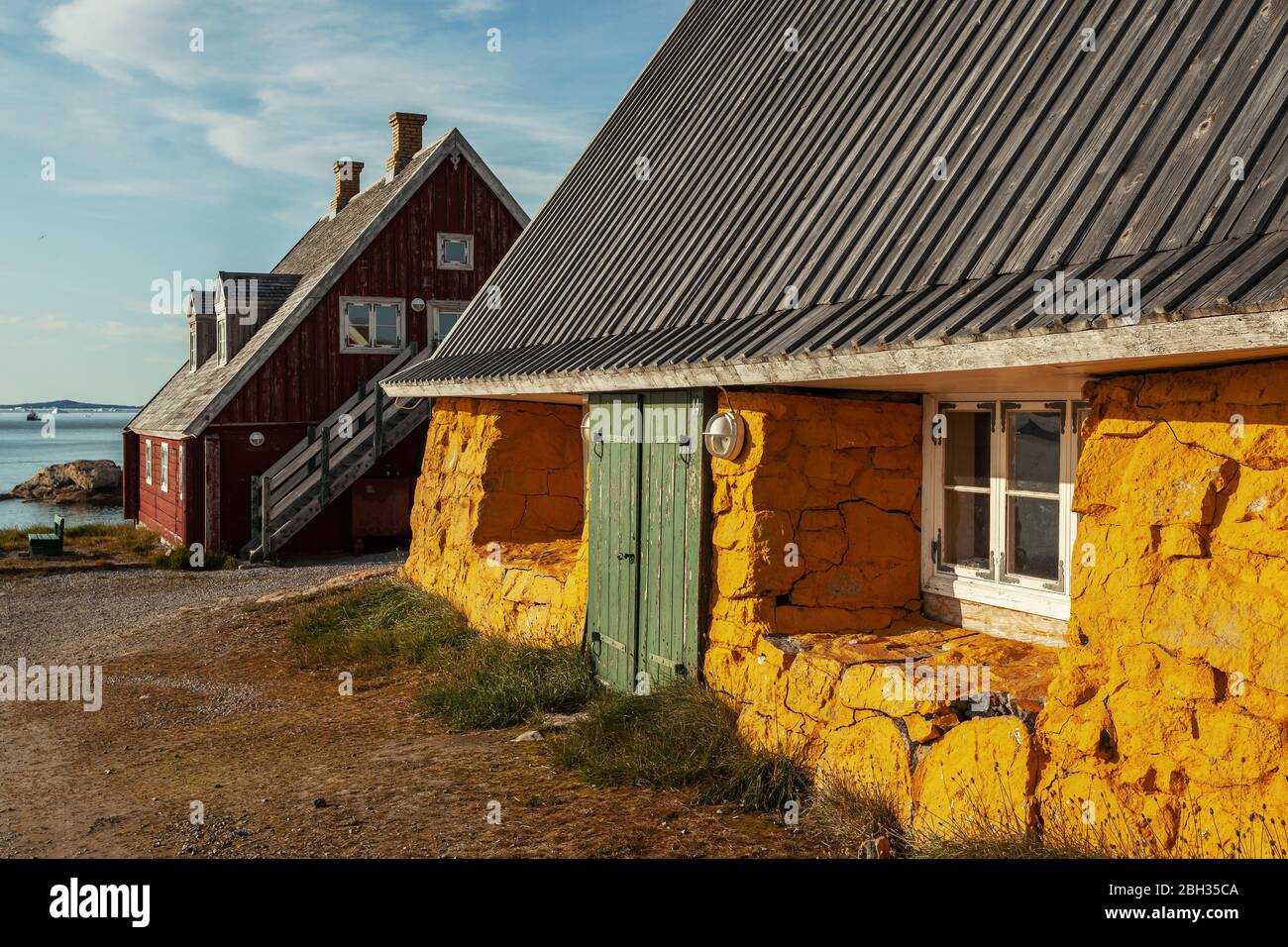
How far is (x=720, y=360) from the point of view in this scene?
643 centimetres

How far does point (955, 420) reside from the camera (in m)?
6.71

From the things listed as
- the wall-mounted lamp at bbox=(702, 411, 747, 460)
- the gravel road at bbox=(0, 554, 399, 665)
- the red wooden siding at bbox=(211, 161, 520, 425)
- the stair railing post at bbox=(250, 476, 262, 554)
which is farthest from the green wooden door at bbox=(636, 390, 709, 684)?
the red wooden siding at bbox=(211, 161, 520, 425)

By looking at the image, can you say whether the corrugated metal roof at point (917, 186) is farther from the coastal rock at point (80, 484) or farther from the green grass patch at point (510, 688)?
the coastal rock at point (80, 484)

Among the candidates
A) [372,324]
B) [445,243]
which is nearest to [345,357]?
[372,324]

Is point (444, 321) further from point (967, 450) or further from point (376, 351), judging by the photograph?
point (967, 450)

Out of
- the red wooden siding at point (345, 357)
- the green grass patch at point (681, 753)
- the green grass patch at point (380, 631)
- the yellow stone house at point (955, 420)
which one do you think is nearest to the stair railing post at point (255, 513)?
the red wooden siding at point (345, 357)

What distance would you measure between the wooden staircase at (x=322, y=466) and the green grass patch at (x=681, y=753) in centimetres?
1216

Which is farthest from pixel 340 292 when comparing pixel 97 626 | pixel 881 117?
pixel 881 117

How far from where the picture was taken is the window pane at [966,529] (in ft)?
21.3

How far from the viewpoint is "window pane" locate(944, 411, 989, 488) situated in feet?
21.3

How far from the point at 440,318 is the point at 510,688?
13.6m

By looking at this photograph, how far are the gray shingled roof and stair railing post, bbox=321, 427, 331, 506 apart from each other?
1765 mm
